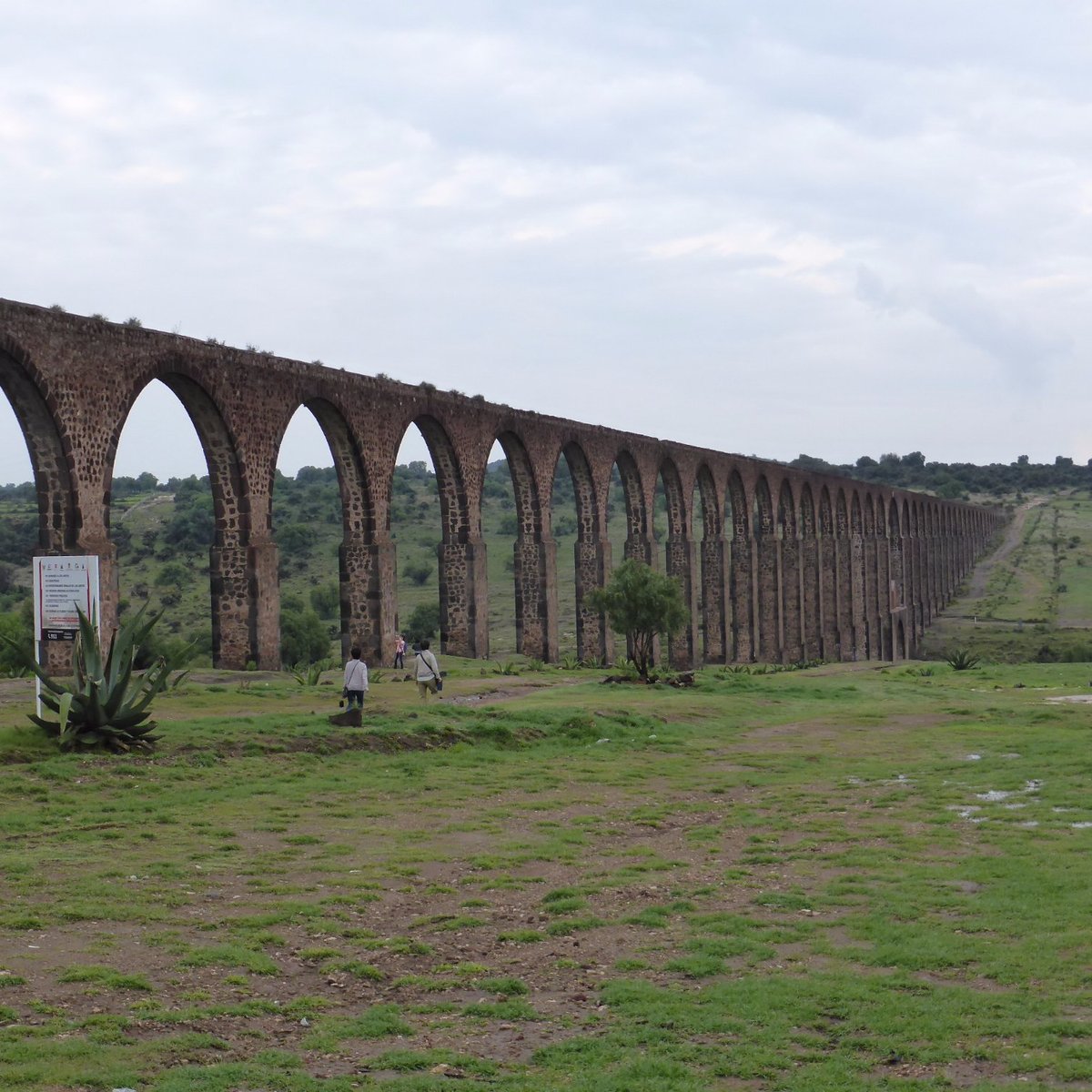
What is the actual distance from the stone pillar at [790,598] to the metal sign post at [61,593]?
1562 inches

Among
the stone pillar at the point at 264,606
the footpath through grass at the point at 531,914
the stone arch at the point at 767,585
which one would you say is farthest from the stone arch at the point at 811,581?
the footpath through grass at the point at 531,914

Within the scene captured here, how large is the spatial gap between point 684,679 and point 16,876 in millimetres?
16125

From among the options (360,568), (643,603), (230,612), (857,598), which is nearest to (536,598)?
(360,568)

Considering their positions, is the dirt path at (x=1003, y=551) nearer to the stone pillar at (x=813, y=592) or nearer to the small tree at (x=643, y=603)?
the stone pillar at (x=813, y=592)

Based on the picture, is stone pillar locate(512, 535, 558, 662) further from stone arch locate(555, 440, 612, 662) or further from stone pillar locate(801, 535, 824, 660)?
stone pillar locate(801, 535, 824, 660)

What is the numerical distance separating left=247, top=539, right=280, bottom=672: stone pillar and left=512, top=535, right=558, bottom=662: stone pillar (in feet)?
31.7

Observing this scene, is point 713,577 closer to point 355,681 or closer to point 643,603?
point 643,603

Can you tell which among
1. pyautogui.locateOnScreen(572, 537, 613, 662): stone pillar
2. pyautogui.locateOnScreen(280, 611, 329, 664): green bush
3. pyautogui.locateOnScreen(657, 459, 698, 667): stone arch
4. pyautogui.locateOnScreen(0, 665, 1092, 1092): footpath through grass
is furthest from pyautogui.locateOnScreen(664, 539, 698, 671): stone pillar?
pyautogui.locateOnScreen(0, 665, 1092, 1092): footpath through grass

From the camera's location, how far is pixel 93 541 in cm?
1866

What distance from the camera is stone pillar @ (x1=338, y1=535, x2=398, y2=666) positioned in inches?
990

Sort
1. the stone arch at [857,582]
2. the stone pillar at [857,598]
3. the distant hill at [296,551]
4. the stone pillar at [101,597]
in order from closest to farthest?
the stone pillar at [101,597], the distant hill at [296,551], the stone pillar at [857,598], the stone arch at [857,582]

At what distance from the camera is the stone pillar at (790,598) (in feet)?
167

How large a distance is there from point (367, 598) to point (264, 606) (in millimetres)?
3655

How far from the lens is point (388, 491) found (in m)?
26.0
